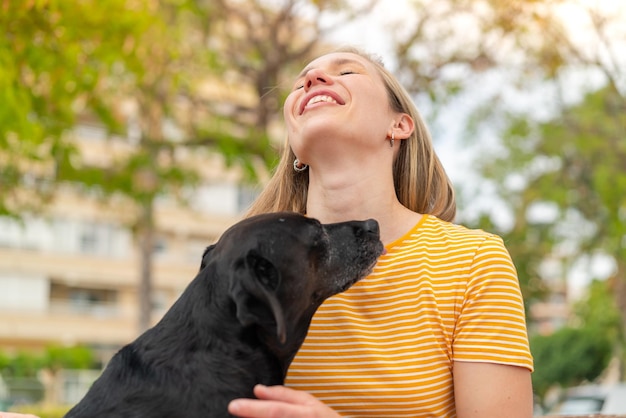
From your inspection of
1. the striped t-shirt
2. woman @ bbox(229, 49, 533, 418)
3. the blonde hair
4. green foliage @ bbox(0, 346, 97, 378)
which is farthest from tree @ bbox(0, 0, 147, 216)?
green foliage @ bbox(0, 346, 97, 378)

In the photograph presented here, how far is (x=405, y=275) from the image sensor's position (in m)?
2.79

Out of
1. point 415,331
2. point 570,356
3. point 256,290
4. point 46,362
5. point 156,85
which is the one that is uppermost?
point 156,85

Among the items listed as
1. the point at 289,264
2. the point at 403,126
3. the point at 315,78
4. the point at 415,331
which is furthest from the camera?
the point at 403,126

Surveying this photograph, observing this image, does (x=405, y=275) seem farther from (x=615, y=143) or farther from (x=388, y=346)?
(x=615, y=143)

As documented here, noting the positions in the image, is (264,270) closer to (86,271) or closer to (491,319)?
(491,319)

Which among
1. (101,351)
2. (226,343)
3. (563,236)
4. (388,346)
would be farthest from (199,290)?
(101,351)

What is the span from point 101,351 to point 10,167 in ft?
102

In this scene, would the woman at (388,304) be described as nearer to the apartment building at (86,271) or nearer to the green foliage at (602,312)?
the green foliage at (602,312)

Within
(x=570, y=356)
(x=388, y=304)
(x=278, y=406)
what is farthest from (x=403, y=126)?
(x=570, y=356)

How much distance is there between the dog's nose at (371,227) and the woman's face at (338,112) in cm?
29

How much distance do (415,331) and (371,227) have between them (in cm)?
37

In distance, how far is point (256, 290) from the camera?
240 centimetres

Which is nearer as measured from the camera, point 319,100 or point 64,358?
point 319,100

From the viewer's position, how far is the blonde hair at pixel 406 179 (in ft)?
10.8
